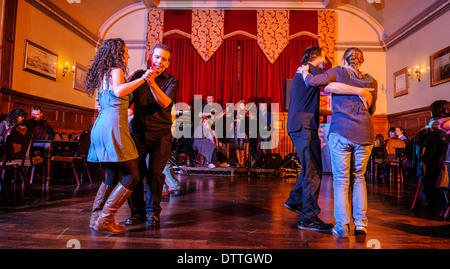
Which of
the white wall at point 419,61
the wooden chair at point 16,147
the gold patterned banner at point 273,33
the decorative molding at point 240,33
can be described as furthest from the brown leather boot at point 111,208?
the decorative molding at point 240,33

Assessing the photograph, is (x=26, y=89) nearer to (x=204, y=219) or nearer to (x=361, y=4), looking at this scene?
(x=204, y=219)

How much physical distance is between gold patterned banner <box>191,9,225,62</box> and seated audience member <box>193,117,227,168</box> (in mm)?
2766

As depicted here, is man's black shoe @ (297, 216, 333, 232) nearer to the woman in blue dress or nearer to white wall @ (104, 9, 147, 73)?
the woman in blue dress

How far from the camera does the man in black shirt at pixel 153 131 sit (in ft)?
6.66

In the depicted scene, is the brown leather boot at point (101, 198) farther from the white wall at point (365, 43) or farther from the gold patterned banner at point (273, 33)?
the white wall at point (365, 43)

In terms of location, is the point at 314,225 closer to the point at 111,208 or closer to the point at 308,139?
the point at 308,139

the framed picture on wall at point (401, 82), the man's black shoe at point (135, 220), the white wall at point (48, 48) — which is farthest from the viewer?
the framed picture on wall at point (401, 82)

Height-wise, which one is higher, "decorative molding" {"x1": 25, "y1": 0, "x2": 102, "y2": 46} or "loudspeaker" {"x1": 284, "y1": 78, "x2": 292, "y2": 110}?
"decorative molding" {"x1": 25, "y1": 0, "x2": 102, "y2": 46}

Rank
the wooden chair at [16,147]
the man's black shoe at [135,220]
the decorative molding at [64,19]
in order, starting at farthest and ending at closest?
the decorative molding at [64,19], the wooden chair at [16,147], the man's black shoe at [135,220]

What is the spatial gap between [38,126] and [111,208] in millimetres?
4569

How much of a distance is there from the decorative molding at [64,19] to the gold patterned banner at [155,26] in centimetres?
165

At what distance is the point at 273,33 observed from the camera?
26.5 ft

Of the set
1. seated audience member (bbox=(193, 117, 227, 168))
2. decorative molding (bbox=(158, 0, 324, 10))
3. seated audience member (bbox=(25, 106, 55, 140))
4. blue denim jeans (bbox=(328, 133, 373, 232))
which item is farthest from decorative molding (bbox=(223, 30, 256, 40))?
blue denim jeans (bbox=(328, 133, 373, 232))

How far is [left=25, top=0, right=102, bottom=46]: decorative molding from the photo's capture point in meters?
5.96
